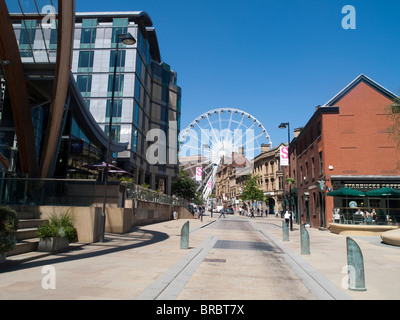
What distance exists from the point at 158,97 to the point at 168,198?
23.7 m

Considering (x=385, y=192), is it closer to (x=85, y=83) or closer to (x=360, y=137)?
(x=360, y=137)

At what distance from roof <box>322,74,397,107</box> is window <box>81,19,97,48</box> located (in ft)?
110

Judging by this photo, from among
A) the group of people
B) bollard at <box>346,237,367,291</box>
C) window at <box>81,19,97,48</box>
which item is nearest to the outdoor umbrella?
the group of people

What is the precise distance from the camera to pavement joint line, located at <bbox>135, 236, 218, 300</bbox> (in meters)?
6.13

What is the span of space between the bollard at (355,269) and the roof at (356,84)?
24028mm

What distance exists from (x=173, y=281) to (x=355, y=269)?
3933mm

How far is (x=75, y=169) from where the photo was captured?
29188mm

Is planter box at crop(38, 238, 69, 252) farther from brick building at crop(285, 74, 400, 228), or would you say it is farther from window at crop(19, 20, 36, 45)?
brick building at crop(285, 74, 400, 228)

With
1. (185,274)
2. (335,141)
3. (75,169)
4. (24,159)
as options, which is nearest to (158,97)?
(75,169)

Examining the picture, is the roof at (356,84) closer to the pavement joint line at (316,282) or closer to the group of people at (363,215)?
the group of people at (363,215)

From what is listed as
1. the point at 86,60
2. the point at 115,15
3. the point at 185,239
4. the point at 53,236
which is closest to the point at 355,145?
the point at 185,239

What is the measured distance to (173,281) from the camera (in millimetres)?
7367
